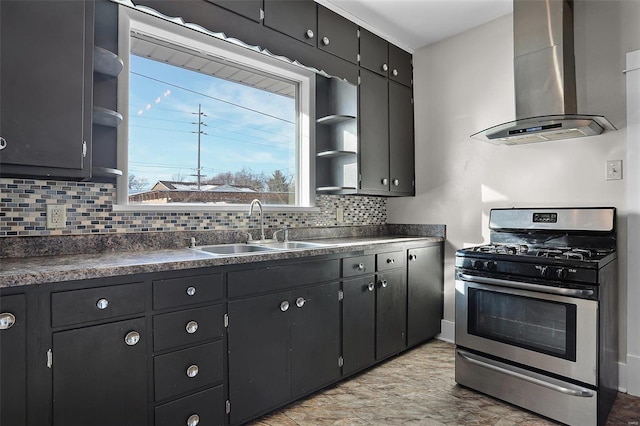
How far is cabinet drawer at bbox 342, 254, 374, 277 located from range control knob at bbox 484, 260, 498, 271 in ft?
2.43

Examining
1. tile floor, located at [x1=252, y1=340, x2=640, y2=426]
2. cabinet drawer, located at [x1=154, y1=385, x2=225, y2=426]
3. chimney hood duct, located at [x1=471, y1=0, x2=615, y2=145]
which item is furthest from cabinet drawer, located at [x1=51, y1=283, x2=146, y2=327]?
chimney hood duct, located at [x1=471, y1=0, x2=615, y2=145]

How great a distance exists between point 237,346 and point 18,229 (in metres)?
1.19

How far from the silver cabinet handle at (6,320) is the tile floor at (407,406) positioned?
1273 mm

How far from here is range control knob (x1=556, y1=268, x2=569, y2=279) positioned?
196 centimetres

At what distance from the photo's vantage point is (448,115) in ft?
10.9

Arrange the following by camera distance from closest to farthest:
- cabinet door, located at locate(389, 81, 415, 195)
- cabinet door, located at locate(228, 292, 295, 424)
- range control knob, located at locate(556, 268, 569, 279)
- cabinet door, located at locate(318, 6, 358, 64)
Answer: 1. cabinet door, located at locate(228, 292, 295, 424)
2. range control knob, located at locate(556, 268, 569, 279)
3. cabinet door, located at locate(318, 6, 358, 64)
4. cabinet door, located at locate(389, 81, 415, 195)

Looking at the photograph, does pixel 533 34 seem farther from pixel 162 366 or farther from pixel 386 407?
pixel 162 366

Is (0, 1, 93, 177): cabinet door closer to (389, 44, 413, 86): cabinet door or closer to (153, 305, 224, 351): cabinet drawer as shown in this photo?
(153, 305, 224, 351): cabinet drawer

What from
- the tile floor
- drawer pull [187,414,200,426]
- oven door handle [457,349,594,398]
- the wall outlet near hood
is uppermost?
the wall outlet near hood

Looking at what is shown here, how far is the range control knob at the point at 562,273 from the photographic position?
1.96 meters

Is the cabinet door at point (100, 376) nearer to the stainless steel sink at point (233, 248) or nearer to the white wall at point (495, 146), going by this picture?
the stainless steel sink at point (233, 248)

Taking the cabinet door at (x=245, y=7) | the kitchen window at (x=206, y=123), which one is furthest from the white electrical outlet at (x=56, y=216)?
the cabinet door at (x=245, y=7)

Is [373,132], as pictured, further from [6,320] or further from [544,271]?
[6,320]

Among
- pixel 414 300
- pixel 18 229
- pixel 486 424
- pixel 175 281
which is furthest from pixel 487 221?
pixel 18 229
